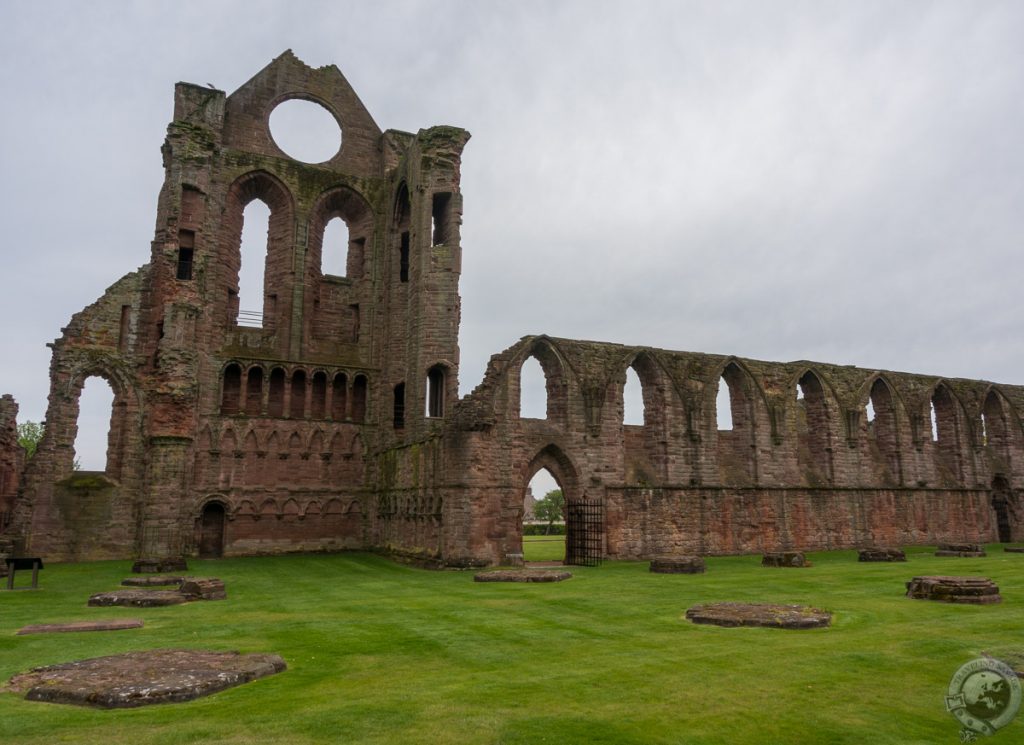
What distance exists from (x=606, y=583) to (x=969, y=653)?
6.79m

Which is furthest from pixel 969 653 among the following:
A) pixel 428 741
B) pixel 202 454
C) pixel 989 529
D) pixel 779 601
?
pixel 989 529

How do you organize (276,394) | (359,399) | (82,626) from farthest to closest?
(359,399) → (276,394) → (82,626)

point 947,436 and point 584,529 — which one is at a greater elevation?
point 947,436

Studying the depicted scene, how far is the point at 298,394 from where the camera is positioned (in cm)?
2311

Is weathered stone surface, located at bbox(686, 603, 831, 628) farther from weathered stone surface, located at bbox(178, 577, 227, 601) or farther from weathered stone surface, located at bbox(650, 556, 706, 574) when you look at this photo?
weathered stone surface, located at bbox(178, 577, 227, 601)

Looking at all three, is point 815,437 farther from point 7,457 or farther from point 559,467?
point 7,457

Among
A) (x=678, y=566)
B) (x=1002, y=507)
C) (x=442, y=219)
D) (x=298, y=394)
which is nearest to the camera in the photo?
(x=678, y=566)

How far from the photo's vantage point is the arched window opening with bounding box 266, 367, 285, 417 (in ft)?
73.8

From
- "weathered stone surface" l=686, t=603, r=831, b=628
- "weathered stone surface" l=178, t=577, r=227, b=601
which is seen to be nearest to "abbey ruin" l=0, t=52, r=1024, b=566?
"weathered stone surface" l=178, t=577, r=227, b=601

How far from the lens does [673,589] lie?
11297 millimetres

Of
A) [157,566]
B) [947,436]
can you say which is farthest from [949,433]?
[157,566]

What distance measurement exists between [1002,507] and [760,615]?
23112 millimetres

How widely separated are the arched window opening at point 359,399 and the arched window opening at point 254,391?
9.47 feet

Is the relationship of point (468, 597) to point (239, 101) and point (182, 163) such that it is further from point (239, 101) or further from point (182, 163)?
point (239, 101)
